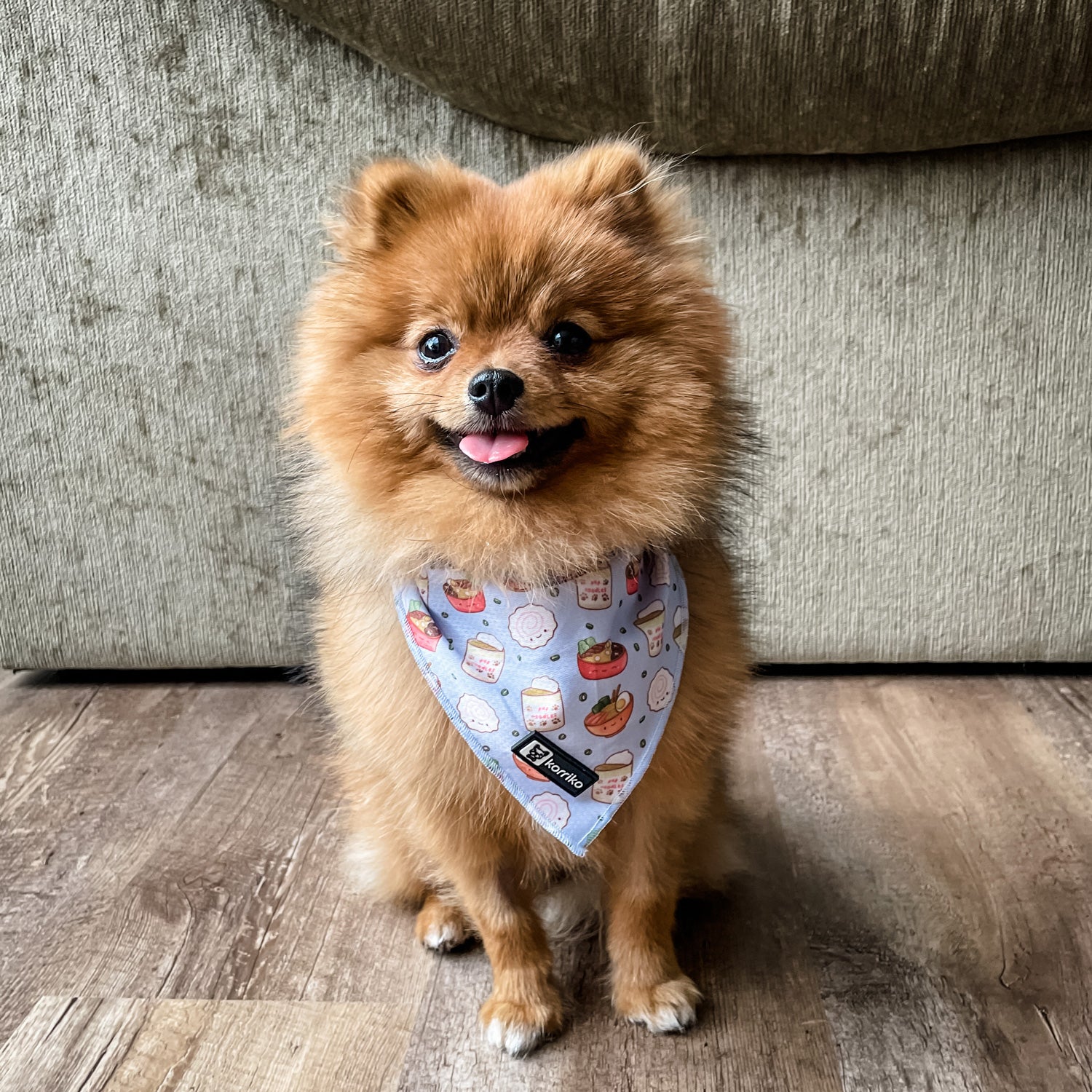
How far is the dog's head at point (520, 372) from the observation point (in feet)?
3.47

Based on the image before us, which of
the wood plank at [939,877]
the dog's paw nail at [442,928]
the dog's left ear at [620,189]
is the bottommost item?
the wood plank at [939,877]

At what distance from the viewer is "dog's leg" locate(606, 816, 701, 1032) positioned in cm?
120

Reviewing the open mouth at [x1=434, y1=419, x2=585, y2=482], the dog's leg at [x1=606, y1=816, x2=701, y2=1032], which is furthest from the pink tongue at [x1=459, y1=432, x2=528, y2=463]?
the dog's leg at [x1=606, y1=816, x2=701, y2=1032]

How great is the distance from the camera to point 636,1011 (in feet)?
3.95

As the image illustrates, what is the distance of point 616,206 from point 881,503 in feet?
3.34

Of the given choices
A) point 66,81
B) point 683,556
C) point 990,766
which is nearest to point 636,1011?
point 683,556

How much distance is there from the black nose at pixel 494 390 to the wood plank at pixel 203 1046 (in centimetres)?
75

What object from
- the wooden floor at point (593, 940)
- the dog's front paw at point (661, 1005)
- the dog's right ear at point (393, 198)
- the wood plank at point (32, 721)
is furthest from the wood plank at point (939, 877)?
the wood plank at point (32, 721)

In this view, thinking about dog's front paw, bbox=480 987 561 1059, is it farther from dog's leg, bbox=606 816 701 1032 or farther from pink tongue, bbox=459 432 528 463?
pink tongue, bbox=459 432 528 463

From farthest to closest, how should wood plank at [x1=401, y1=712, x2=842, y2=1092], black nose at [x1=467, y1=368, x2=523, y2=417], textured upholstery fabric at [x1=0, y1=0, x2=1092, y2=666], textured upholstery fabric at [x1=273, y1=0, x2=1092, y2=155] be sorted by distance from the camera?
textured upholstery fabric at [x1=0, y1=0, x2=1092, y2=666] → textured upholstery fabric at [x1=273, y1=0, x2=1092, y2=155] → wood plank at [x1=401, y1=712, x2=842, y2=1092] → black nose at [x1=467, y1=368, x2=523, y2=417]

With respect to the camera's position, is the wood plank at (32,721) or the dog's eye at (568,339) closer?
the dog's eye at (568,339)

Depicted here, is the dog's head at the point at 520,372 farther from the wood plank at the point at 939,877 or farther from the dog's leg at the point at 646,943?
the wood plank at the point at 939,877

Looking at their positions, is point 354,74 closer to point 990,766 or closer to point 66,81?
point 66,81

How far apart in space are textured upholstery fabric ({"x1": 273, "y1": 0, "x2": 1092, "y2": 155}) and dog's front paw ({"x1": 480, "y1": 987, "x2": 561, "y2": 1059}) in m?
1.29
